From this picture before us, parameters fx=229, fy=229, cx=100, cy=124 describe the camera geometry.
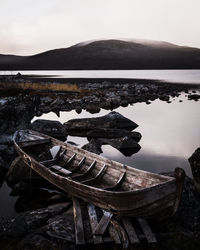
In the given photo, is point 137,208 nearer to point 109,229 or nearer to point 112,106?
point 109,229

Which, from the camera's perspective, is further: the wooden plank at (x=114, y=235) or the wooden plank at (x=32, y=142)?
the wooden plank at (x=32, y=142)

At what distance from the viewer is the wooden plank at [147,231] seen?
594cm

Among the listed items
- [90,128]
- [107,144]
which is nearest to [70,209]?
[107,144]

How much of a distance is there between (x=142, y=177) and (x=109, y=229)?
1830 mm

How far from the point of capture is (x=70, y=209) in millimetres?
7926

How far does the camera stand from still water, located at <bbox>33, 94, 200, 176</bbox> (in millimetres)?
14445

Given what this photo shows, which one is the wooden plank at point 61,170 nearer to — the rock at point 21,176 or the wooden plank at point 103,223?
the rock at point 21,176

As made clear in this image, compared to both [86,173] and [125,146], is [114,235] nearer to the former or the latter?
[86,173]

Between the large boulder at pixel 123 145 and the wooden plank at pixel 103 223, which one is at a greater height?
the wooden plank at pixel 103 223

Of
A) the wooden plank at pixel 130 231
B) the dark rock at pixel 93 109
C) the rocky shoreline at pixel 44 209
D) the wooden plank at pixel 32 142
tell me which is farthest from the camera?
the dark rock at pixel 93 109

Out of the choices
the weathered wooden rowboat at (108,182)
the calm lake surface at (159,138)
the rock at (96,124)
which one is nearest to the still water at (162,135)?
the calm lake surface at (159,138)

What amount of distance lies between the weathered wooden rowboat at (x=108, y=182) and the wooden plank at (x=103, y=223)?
0.22 meters

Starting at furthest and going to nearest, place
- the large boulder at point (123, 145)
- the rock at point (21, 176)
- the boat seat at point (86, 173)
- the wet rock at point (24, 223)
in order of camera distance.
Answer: the large boulder at point (123, 145), the rock at point (21, 176), the boat seat at point (86, 173), the wet rock at point (24, 223)

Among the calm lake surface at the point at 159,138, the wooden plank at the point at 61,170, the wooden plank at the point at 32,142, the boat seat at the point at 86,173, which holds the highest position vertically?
the wooden plank at the point at 32,142
